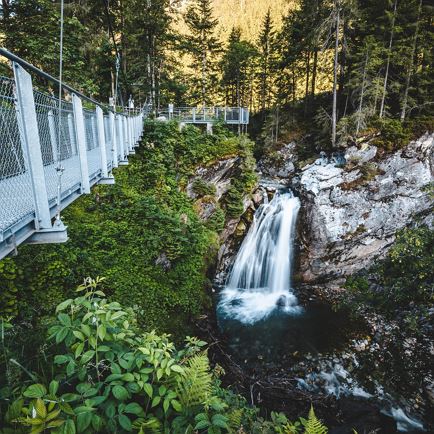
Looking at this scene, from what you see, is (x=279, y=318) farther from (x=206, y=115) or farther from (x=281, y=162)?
(x=281, y=162)

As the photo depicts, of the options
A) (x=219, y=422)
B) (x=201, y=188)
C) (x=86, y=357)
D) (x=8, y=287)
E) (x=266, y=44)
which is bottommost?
(x=8, y=287)

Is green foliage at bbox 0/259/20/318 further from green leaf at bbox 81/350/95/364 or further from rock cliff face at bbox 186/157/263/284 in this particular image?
rock cliff face at bbox 186/157/263/284

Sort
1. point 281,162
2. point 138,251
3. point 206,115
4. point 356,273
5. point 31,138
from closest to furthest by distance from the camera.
A: 1. point 31,138
2. point 138,251
3. point 356,273
4. point 206,115
5. point 281,162

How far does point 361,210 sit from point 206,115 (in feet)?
32.9

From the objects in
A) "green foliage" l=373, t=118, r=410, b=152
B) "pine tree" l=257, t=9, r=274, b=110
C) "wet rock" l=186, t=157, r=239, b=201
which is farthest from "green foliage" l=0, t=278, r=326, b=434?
"pine tree" l=257, t=9, r=274, b=110

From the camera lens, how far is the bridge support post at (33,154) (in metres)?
2.31

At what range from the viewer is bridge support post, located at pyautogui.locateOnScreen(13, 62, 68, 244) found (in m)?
2.31

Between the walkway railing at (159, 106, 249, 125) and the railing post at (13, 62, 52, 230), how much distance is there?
14.3 meters

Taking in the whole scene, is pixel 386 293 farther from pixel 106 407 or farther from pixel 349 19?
pixel 349 19

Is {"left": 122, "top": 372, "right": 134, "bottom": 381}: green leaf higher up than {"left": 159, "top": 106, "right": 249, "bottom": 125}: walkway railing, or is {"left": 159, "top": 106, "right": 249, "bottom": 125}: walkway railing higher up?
{"left": 159, "top": 106, "right": 249, "bottom": 125}: walkway railing

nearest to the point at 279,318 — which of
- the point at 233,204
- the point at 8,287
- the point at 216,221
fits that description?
the point at 216,221

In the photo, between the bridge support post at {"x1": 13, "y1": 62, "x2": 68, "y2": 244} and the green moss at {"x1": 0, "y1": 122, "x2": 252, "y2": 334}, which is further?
the green moss at {"x1": 0, "y1": 122, "x2": 252, "y2": 334}

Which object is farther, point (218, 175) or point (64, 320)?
point (218, 175)

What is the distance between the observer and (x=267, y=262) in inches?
522
